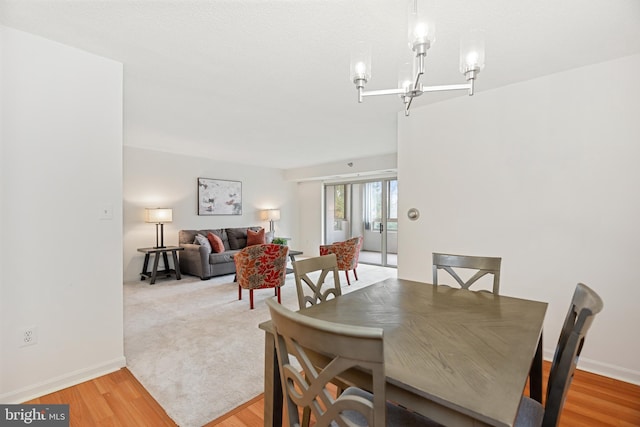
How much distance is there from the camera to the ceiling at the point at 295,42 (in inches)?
62.1

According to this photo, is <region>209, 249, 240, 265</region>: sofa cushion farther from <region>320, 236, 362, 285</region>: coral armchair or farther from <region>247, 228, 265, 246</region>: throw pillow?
<region>320, 236, 362, 285</region>: coral armchair

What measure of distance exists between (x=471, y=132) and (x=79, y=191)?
10.7 feet

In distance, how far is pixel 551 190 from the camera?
237 cm

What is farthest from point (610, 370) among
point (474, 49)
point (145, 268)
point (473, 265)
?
point (145, 268)

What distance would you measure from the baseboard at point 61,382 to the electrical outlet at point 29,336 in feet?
0.89

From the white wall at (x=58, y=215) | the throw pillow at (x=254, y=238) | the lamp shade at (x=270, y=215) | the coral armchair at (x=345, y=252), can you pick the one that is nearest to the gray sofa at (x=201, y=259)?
the throw pillow at (x=254, y=238)

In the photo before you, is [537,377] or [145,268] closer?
[537,377]

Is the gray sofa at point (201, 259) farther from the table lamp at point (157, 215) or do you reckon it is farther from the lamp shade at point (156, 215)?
the lamp shade at point (156, 215)

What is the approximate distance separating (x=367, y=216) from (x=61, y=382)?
20.1ft

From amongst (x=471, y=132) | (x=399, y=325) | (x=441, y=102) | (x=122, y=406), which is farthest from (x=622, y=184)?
(x=122, y=406)

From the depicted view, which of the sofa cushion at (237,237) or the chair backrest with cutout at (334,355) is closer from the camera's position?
the chair backrest with cutout at (334,355)

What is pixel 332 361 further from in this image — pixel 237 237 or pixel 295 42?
pixel 237 237

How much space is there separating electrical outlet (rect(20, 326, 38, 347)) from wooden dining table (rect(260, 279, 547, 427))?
5.47ft

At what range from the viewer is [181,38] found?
1858 mm
